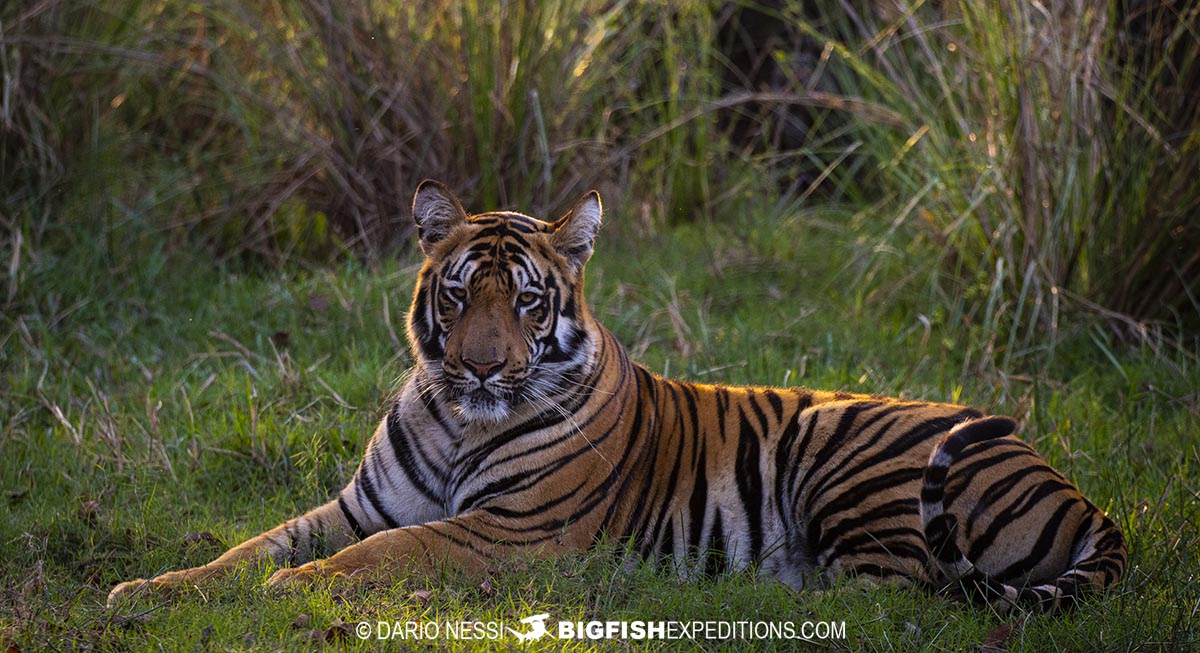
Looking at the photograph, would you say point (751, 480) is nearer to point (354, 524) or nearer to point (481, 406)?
point (481, 406)

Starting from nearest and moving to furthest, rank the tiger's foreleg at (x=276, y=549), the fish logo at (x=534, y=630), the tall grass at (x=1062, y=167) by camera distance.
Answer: the fish logo at (x=534, y=630) → the tiger's foreleg at (x=276, y=549) → the tall grass at (x=1062, y=167)

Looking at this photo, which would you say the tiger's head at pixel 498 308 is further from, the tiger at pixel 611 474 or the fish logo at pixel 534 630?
the fish logo at pixel 534 630

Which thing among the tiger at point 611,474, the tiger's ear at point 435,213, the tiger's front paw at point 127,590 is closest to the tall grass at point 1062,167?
the tiger at point 611,474

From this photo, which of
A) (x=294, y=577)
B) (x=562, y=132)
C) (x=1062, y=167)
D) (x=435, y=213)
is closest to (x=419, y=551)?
(x=294, y=577)

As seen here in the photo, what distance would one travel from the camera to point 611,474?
14.0ft

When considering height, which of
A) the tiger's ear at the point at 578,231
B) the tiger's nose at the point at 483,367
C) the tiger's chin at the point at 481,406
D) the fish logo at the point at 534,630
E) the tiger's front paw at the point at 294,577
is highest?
the tiger's ear at the point at 578,231

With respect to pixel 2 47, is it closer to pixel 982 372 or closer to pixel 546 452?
pixel 546 452

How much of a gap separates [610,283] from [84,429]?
9.64 ft

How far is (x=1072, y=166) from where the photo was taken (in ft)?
20.2

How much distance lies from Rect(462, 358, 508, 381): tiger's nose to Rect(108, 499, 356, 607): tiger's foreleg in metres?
0.73

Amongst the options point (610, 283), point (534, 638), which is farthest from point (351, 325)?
point (534, 638)

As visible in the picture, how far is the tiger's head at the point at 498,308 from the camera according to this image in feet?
13.5

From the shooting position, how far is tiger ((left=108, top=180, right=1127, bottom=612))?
4020 mm

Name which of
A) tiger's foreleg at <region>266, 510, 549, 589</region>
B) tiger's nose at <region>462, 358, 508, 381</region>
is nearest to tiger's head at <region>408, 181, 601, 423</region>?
tiger's nose at <region>462, 358, 508, 381</region>
